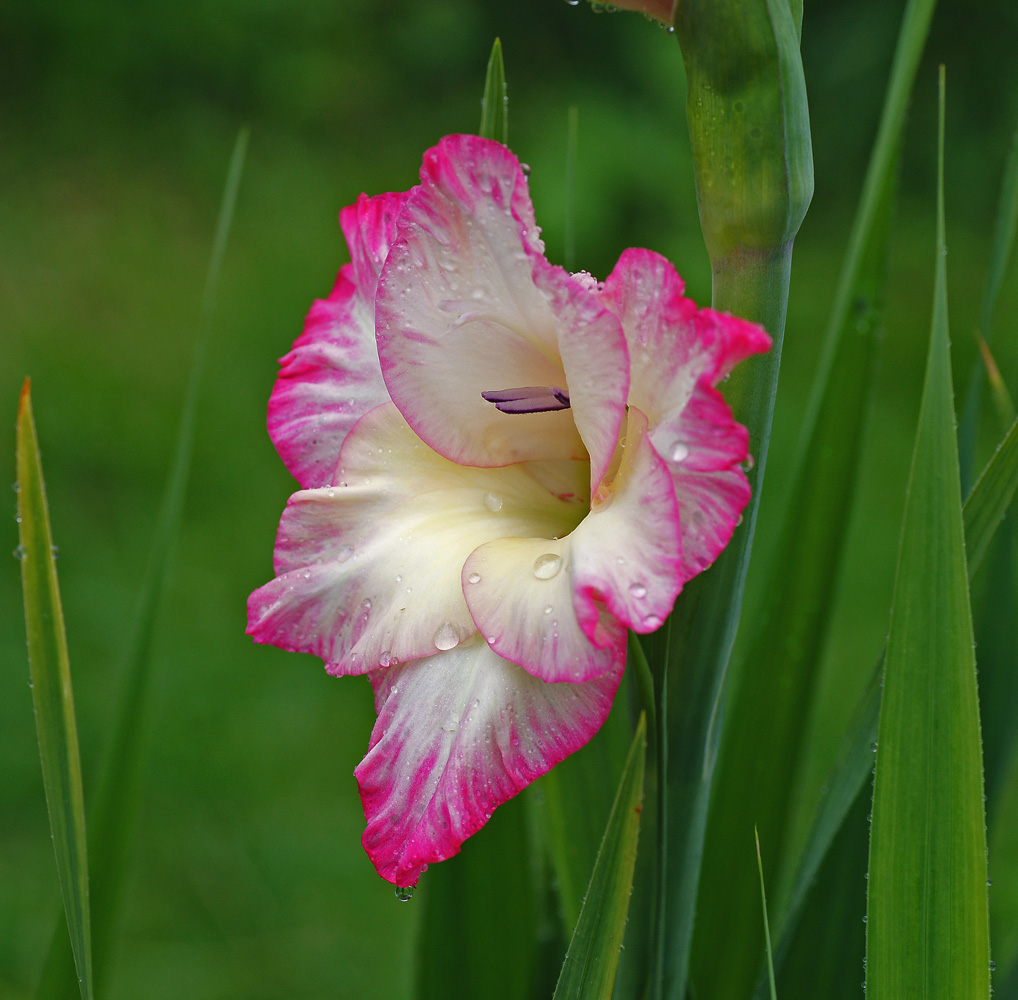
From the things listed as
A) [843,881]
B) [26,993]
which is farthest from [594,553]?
[26,993]

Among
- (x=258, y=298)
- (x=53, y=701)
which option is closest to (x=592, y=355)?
(x=53, y=701)

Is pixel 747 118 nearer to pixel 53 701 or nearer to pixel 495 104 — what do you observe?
pixel 495 104

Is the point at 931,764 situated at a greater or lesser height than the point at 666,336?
lesser

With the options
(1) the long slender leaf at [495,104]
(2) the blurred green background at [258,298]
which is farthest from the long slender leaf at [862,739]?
(2) the blurred green background at [258,298]

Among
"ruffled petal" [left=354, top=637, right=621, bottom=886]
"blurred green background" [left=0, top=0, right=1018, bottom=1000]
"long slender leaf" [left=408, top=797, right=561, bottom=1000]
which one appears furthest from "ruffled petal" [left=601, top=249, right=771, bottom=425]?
"blurred green background" [left=0, top=0, right=1018, bottom=1000]

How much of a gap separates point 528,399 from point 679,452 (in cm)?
10

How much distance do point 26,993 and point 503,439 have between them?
1.16 metres

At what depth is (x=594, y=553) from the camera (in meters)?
0.38

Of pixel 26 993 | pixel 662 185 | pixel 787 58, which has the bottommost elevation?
pixel 26 993

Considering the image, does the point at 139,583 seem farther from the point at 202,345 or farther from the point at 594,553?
the point at 594,553

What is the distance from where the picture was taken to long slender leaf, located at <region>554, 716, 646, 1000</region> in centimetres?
42

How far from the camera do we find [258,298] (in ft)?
7.79

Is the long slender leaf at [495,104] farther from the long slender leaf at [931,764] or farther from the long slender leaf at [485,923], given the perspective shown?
the long slender leaf at [485,923]

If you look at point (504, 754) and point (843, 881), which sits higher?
point (504, 754)
